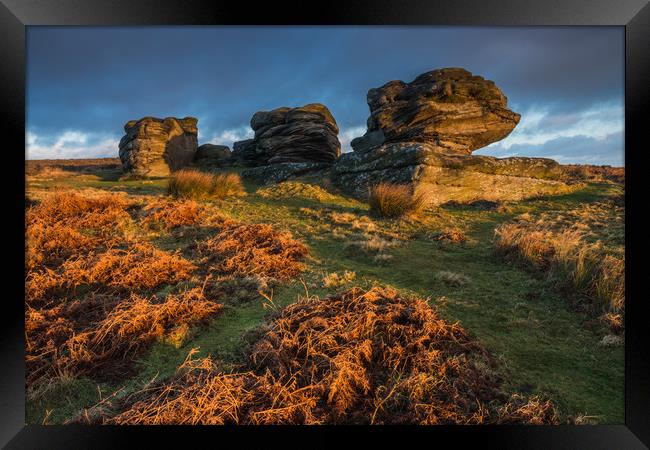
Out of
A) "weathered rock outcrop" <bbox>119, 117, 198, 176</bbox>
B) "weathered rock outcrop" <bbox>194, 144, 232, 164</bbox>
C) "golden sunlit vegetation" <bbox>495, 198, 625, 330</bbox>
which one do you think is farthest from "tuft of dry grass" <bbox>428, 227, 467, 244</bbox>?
"weathered rock outcrop" <bbox>194, 144, 232, 164</bbox>

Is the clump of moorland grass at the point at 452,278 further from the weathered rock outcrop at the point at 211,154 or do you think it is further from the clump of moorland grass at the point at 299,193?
the weathered rock outcrop at the point at 211,154

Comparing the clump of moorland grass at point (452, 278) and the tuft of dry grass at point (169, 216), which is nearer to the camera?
the clump of moorland grass at point (452, 278)

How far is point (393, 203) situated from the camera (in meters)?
10.4

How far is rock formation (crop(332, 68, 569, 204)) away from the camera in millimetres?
12773

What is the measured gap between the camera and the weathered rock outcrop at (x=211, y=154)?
31.4 m

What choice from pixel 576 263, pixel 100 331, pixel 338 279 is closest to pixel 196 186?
pixel 338 279

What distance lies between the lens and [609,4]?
3.16m

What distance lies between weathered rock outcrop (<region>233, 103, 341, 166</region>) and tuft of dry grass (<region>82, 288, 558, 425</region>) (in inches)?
825

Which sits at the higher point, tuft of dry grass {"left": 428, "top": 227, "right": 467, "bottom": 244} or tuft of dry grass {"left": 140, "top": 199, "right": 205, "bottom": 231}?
tuft of dry grass {"left": 140, "top": 199, "right": 205, "bottom": 231}

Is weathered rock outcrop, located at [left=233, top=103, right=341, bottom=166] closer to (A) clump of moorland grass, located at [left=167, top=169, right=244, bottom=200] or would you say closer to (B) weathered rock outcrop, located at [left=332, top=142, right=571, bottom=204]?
(B) weathered rock outcrop, located at [left=332, top=142, right=571, bottom=204]

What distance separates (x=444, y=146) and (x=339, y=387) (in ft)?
54.0

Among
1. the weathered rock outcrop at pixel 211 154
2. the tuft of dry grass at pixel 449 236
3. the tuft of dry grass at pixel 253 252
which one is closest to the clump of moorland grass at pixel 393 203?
the tuft of dry grass at pixel 449 236

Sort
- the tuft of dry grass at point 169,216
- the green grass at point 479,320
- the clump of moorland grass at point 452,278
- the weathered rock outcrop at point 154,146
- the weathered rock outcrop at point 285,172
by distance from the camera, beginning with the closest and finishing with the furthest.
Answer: the green grass at point 479,320 < the clump of moorland grass at point 452,278 < the tuft of dry grass at point 169,216 < the weathered rock outcrop at point 285,172 < the weathered rock outcrop at point 154,146

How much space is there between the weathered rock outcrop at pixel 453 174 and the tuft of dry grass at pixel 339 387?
9767 millimetres
